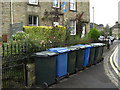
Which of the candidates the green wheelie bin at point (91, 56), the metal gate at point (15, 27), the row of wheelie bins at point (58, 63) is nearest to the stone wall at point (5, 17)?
the metal gate at point (15, 27)

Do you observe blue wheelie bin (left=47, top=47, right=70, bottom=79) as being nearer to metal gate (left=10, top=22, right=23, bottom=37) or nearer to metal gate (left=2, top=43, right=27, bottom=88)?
metal gate (left=2, top=43, right=27, bottom=88)

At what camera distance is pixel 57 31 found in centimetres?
1145

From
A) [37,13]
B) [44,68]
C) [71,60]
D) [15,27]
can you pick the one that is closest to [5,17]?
[15,27]

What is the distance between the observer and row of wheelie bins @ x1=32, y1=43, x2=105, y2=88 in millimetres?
4711

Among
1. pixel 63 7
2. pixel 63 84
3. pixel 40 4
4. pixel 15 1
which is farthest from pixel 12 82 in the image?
pixel 63 7

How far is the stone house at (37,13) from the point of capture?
12031 millimetres

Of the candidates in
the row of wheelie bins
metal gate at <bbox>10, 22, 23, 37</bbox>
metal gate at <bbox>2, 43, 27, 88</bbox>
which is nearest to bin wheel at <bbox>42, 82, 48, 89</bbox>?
the row of wheelie bins

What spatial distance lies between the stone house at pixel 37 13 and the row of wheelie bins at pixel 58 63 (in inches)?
310

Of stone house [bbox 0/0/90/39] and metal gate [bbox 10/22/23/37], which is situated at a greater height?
stone house [bbox 0/0/90/39]

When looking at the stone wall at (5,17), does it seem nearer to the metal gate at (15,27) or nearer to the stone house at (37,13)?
the stone house at (37,13)

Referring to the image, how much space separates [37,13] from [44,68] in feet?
33.9

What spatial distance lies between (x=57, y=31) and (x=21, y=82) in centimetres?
723

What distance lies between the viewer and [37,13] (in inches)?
550

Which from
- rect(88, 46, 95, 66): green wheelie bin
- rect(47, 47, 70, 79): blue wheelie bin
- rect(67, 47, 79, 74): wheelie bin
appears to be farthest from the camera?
rect(88, 46, 95, 66): green wheelie bin
